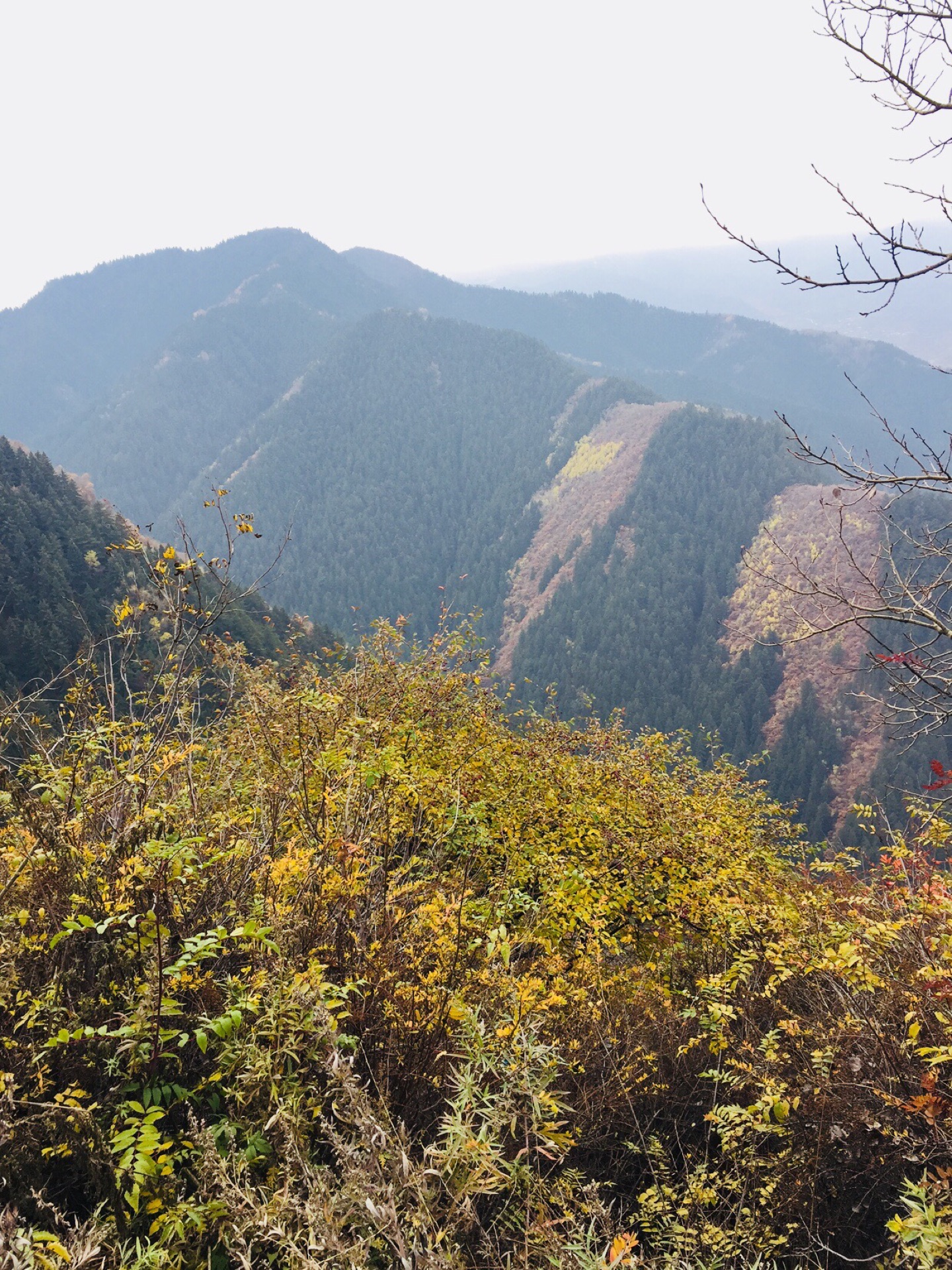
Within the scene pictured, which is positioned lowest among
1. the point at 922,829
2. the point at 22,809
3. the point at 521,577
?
the point at 22,809

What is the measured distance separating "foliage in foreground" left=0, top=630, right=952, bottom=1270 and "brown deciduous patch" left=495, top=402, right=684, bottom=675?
387 feet

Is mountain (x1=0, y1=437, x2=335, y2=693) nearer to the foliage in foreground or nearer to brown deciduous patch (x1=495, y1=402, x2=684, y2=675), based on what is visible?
the foliage in foreground

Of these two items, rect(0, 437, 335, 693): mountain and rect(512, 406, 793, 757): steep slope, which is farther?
rect(512, 406, 793, 757): steep slope

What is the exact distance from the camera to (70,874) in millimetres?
3248

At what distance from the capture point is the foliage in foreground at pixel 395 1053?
217 cm

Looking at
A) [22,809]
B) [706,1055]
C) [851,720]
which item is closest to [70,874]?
[22,809]

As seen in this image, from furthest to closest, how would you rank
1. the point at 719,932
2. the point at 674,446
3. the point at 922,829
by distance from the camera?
the point at 674,446
the point at 922,829
the point at 719,932

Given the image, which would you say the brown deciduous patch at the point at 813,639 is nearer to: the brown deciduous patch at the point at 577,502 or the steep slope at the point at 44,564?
the brown deciduous patch at the point at 577,502

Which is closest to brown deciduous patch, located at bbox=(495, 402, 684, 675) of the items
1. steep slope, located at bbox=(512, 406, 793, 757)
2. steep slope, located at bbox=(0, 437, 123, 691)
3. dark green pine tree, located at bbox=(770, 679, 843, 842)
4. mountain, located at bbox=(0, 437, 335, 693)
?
steep slope, located at bbox=(512, 406, 793, 757)

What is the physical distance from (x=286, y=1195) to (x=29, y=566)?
66.5 metres

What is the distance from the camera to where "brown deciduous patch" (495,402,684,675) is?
141375 millimetres

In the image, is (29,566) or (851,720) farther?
(851,720)

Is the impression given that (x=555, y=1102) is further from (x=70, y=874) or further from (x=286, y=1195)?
(x=70, y=874)

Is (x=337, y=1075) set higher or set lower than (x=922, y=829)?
lower
